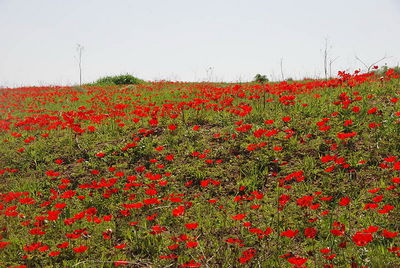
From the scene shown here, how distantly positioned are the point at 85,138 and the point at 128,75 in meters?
14.3

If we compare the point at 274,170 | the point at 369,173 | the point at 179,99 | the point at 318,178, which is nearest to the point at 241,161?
the point at 274,170

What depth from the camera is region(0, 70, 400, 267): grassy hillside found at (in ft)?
11.5

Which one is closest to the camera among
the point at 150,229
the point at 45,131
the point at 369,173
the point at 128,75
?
the point at 150,229

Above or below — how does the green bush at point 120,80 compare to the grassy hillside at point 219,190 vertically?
above

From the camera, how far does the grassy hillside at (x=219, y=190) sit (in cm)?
349

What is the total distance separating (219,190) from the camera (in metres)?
4.89

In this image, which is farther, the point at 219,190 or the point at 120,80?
the point at 120,80

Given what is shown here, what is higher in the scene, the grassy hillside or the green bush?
the green bush

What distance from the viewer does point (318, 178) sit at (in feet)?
16.1

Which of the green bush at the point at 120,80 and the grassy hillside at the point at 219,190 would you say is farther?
→ the green bush at the point at 120,80

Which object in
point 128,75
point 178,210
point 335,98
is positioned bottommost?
point 178,210

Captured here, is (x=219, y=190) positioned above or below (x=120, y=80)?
below

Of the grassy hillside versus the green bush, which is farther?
the green bush

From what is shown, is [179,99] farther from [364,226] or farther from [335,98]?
[364,226]
